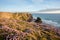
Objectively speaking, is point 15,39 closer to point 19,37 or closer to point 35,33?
point 19,37

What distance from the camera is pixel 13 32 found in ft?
40.5

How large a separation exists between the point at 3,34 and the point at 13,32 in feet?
2.39

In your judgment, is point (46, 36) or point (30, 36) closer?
point (30, 36)

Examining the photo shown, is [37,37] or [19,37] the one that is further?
[37,37]

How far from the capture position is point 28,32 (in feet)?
43.6

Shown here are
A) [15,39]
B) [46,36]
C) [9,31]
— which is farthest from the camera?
[46,36]

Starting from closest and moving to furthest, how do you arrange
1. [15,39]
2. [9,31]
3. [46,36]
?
1. [15,39]
2. [9,31]
3. [46,36]

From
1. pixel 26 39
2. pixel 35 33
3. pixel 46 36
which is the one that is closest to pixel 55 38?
pixel 46 36

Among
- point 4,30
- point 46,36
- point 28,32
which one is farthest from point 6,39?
point 46,36

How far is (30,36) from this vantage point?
40.2ft

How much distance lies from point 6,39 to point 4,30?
1.32 metres

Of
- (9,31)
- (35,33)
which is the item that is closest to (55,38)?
(35,33)

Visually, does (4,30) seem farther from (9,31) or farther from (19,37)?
(19,37)

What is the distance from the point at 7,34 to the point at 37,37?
243 cm
